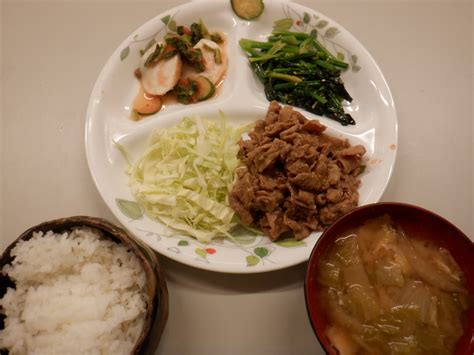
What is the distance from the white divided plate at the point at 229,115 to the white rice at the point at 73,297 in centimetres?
26

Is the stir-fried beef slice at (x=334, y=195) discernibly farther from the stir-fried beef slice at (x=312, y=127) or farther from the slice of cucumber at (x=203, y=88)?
the slice of cucumber at (x=203, y=88)

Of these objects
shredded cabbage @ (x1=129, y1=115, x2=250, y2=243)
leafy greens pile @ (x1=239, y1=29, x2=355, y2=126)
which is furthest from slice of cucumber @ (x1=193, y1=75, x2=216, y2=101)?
leafy greens pile @ (x1=239, y1=29, x2=355, y2=126)

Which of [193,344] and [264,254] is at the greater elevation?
[264,254]

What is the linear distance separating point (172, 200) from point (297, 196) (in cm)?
78

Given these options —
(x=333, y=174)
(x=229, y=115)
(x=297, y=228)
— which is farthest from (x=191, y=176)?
(x=333, y=174)

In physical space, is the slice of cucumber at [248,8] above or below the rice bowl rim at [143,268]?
above

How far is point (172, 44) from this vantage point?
2775 millimetres

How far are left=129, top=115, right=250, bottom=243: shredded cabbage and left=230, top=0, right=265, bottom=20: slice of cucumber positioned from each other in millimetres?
846

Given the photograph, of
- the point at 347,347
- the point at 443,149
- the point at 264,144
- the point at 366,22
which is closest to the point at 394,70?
the point at 366,22

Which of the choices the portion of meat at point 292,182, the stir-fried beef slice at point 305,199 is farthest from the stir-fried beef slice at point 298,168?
the stir-fried beef slice at point 305,199

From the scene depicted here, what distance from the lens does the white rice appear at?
6.16 ft

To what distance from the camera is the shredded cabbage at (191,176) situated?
7.88 feet

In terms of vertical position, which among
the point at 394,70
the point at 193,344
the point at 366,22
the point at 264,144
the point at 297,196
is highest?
the point at 366,22

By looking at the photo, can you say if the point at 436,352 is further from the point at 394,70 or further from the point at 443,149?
the point at 394,70
